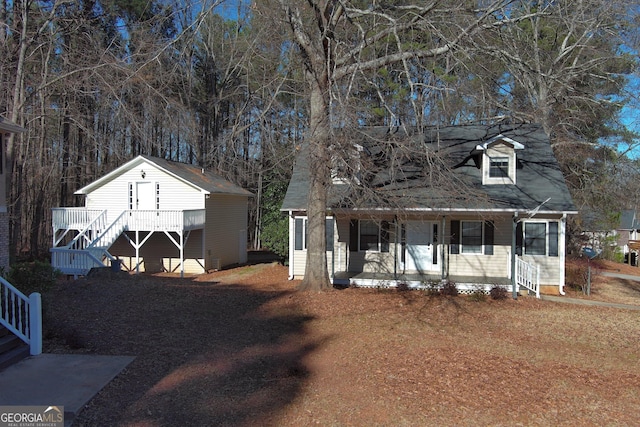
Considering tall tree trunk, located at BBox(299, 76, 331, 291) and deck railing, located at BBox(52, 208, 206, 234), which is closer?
tall tree trunk, located at BBox(299, 76, 331, 291)

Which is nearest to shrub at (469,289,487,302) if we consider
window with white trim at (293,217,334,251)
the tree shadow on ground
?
window with white trim at (293,217,334,251)

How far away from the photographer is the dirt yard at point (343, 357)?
5.24 meters

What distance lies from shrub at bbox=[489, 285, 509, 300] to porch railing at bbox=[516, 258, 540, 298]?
90cm

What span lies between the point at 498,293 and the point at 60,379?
37.4ft

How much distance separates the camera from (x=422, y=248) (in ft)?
52.9

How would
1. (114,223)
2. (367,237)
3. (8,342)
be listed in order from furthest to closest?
1. (114,223)
2. (367,237)
3. (8,342)

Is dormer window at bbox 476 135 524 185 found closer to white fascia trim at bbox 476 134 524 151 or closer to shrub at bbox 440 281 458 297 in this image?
white fascia trim at bbox 476 134 524 151

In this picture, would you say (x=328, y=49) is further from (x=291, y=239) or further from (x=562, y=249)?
(x=562, y=249)

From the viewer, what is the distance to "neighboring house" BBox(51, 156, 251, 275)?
791 inches

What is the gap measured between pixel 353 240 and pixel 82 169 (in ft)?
72.1

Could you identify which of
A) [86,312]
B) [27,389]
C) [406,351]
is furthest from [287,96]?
[27,389]

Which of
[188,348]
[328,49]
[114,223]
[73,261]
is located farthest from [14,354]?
[114,223]

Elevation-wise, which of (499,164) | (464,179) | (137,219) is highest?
(499,164)

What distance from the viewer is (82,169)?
99.7 ft
